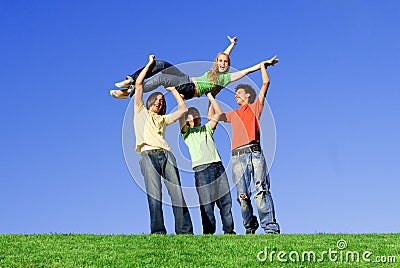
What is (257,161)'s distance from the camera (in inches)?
490

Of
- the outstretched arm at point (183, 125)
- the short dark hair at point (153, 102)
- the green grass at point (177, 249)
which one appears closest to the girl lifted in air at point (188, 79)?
the short dark hair at point (153, 102)

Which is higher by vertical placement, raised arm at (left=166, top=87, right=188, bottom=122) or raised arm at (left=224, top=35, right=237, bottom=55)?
raised arm at (left=224, top=35, right=237, bottom=55)

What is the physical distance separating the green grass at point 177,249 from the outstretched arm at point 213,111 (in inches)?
97.5

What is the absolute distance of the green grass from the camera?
9500 mm

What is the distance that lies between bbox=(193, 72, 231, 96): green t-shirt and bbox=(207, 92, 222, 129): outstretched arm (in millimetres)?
129

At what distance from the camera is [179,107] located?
12.5m

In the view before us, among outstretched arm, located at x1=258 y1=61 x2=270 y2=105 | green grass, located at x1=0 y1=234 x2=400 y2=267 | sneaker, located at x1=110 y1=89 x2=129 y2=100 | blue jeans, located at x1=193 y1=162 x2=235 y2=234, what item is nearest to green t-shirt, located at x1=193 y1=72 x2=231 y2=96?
outstretched arm, located at x1=258 y1=61 x2=270 y2=105

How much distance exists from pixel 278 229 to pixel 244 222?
59cm

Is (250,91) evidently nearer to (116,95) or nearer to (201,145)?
(201,145)

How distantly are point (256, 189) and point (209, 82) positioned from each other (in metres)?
2.09

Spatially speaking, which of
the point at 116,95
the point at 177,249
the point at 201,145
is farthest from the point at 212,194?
the point at 177,249

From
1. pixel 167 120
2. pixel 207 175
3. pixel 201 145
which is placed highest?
pixel 167 120

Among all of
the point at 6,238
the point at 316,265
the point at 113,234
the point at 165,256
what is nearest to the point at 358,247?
the point at 316,265

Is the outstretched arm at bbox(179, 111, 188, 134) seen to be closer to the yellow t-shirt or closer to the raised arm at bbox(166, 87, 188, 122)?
the raised arm at bbox(166, 87, 188, 122)
